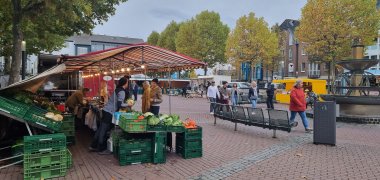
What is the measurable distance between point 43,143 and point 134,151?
5.82 feet

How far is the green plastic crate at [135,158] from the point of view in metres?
6.45

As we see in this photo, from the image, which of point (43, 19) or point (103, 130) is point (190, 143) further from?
point (43, 19)

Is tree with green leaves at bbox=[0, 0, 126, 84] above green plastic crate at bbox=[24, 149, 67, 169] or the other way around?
above

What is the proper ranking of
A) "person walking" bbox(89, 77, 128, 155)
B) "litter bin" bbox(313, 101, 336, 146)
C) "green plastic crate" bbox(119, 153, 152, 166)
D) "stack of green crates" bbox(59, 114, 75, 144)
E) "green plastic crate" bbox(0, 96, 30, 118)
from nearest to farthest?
1. "green plastic crate" bbox(0, 96, 30, 118)
2. "green plastic crate" bbox(119, 153, 152, 166)
3. "person walking" bbox(89, 77, 128, 155)
4. "stack of green crates" bbox(59, 114, 75, 144)
5. "litter bin" bbox(313, 101, 336, 146)

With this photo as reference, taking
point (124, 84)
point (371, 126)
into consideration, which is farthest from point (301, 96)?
point (124, 84)

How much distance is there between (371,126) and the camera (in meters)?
12.5

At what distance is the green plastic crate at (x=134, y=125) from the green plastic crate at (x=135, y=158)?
1.75 ft

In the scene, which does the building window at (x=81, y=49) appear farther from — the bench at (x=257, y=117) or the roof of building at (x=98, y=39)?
the bench at (x=257, y=117)

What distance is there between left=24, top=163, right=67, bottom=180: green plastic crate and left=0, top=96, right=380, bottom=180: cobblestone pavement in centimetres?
23

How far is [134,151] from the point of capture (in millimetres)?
6574

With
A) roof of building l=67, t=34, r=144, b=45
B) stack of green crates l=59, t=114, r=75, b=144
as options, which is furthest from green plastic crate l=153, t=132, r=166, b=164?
roof of building l=67, t=34, r=144, b=45

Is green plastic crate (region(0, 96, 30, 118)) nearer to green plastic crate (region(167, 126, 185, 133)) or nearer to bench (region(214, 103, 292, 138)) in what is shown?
green plastic crate (region(167, 126, 185, 133))

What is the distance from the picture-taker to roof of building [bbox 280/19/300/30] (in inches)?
2187

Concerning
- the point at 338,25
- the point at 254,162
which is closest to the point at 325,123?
the point at 254,162
